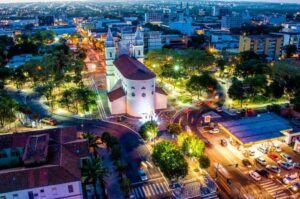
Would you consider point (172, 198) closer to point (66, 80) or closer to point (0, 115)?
point (0, 115)

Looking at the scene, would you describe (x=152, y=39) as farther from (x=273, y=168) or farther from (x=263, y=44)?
(x=273, y=168)

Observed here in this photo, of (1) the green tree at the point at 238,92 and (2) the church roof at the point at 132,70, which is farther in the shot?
(1) the green tree at the point at 238,92

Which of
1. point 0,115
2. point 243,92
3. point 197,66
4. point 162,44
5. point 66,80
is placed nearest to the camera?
point 0,115

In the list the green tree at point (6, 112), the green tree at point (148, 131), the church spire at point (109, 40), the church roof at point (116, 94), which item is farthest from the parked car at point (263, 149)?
the green tree at point (6, 112)

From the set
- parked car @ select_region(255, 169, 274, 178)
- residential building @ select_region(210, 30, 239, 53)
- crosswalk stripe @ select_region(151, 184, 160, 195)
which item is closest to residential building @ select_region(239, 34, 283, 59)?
residential building @ select_region(210, 30, 239, 53)

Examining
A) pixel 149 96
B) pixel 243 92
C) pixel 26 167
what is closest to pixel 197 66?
pixel 243 92

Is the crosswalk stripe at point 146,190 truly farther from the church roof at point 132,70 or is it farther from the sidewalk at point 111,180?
the church roof at point 132,70

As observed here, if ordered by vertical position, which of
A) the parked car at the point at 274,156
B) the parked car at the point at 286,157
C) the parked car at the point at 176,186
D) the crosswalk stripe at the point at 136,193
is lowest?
the crosswalk stripe at the point at 136,193
